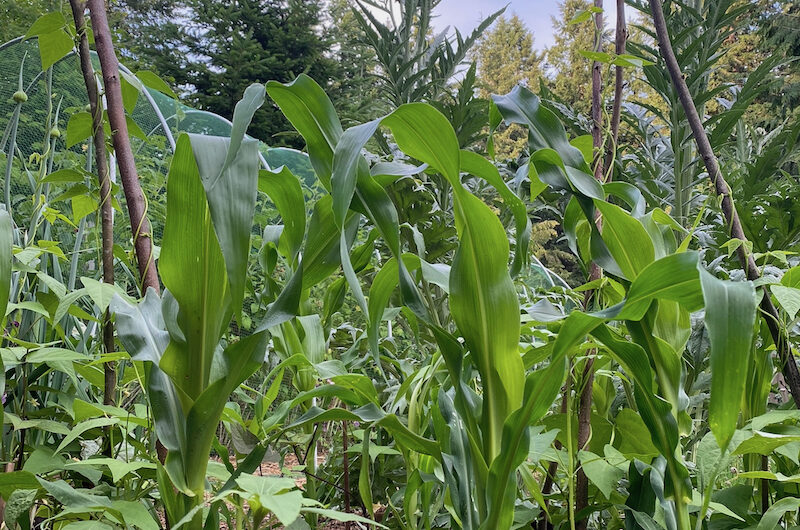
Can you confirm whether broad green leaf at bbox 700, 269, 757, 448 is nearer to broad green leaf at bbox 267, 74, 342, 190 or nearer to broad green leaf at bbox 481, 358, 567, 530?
broad green leaf at bbox 481, 358, 567, 530

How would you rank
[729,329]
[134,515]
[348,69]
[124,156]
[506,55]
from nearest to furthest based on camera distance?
[729,329]
[134,515]
[124,156]
[348,69]
[506,55]

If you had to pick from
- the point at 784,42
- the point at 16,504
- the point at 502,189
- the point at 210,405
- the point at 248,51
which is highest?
the point at 784,42

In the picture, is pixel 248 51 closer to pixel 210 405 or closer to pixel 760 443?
pixel 210 405

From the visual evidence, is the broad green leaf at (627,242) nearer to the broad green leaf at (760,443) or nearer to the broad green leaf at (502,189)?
the broad green leaf at (502,189)

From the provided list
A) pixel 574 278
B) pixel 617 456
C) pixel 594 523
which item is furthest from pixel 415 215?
pixel 574 278

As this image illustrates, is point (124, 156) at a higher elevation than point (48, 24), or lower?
lower

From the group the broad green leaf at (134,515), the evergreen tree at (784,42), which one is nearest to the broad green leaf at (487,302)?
the broad green leaf at (134,515)

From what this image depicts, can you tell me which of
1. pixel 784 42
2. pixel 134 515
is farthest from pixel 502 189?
pixel 784 42

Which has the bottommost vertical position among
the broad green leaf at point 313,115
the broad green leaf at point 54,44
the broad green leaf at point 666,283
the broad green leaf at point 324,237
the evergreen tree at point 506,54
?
the broad green leaf at point 666,283

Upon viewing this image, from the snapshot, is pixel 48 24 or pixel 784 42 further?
pixel 784 42

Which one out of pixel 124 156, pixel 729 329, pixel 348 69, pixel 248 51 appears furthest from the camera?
pixel 348 69

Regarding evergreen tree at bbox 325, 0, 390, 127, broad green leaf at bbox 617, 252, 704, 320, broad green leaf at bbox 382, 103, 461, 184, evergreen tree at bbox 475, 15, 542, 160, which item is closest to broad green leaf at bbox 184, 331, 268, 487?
broad green leaf at bbox 382, 103, 461, 184

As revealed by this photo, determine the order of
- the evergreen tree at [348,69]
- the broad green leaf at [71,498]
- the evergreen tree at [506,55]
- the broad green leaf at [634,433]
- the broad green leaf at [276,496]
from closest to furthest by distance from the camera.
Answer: the broad green leaf at [276,496]
the broad green leaf at [71,498]
the broad green leaf at [634,433]
the evergreen tree at [348,69]
the evergreen tree at [506,55]

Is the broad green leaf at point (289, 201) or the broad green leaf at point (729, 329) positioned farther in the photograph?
the broad green leaf at point (289, 201)
